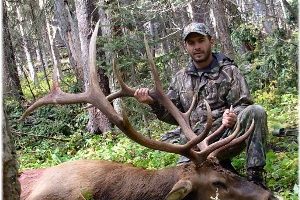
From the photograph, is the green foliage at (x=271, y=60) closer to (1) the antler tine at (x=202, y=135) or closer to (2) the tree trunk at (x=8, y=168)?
(1) the antler tine at (x=202, y=135)

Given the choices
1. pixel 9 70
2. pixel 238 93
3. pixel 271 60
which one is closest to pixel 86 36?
pixel 271 60

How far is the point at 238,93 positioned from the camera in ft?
19.9

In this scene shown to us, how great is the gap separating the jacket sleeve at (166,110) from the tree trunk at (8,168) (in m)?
2.86

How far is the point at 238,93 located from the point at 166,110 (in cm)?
87

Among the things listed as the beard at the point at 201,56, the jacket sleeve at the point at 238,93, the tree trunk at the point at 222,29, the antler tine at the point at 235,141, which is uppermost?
the tree trunk at the point at 222,29

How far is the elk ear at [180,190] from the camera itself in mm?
4705

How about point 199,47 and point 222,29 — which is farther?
point 222,29

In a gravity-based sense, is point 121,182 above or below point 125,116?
below

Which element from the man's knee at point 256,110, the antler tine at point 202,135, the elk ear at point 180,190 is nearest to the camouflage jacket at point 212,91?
the man's knee at point 256,110

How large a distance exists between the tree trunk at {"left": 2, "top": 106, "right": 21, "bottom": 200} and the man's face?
333 centimetres

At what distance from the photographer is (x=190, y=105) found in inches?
248

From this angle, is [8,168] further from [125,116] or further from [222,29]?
[222,29]

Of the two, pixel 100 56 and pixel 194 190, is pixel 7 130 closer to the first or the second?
pixel 194 190

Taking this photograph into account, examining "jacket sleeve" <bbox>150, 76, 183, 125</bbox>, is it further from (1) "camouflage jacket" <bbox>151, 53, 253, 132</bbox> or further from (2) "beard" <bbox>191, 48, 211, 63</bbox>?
(2) "beard" <bbox>191, 48, 211, 63</bbox>
